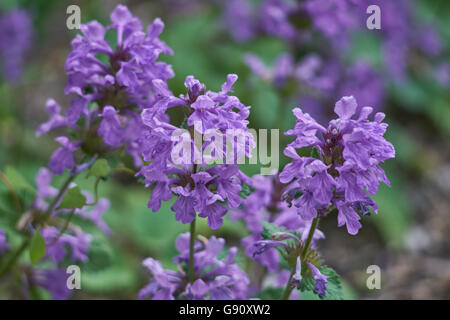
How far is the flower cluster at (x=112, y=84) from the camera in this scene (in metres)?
1.74

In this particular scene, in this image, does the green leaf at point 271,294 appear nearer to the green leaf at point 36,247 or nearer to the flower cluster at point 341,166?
the flower cluster at point 341,166

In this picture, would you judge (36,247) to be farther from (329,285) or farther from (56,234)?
(329,285)

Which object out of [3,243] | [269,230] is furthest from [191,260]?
[3,243]

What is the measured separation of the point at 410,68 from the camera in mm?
4977

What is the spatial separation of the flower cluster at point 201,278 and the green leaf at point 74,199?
→ 294 millimetres

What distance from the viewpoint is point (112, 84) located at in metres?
1.74

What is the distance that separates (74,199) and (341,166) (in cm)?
89

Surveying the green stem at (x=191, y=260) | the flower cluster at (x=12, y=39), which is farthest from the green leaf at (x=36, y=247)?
the flower cluster at (x=12, y=39)

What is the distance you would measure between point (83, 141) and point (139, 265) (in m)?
1.67

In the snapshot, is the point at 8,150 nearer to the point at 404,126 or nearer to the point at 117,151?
the point at 117,151

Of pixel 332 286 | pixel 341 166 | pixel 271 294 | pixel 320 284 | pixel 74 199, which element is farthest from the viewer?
pixel 271 294

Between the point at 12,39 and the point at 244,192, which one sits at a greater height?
the point at 12,39
